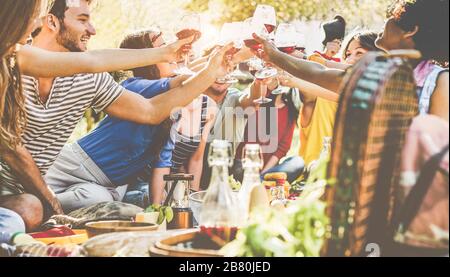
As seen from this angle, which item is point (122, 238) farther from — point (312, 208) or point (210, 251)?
point (312, 208)

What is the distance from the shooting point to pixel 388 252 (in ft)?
5.92

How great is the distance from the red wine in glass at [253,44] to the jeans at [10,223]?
4.54 ft

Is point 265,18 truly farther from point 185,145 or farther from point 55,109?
point 185,145

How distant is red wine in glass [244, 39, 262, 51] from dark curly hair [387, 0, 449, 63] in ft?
3.21

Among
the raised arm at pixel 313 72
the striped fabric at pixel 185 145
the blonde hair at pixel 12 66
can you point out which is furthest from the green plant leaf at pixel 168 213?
the striped fabric at pixel 185 145

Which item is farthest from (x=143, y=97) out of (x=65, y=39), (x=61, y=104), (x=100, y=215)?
(x=100, y=215)

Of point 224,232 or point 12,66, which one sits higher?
point 12,66

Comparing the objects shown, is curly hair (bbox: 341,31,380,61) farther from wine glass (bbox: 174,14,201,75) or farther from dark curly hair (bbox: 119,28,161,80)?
wine glass (bbox: 174,14,201,75)

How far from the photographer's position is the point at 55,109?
3803 millimetres

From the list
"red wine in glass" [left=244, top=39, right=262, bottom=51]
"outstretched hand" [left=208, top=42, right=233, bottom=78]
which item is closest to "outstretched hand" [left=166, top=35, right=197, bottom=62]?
"outstretched hand" [left=208, top=42, right=233, bottom=78]

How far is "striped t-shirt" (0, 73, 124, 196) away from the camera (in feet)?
12.3

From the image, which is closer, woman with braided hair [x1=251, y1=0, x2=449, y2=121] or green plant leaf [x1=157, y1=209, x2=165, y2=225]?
woman with braided hair [x1=251, y1=0, x2=449, y2=121]

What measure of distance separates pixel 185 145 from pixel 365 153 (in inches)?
136

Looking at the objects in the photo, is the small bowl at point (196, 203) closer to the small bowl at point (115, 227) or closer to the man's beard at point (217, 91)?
the small bowl at point (115, 227)
